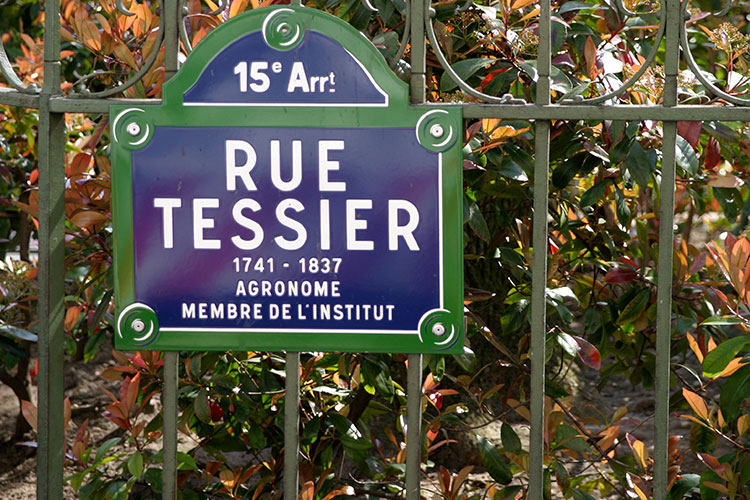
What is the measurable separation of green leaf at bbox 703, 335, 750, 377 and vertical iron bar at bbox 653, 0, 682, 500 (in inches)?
7.9

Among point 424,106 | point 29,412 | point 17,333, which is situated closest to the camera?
point 424,106


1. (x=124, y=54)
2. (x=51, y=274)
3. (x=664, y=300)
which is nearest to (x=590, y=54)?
(x=664, y=300)

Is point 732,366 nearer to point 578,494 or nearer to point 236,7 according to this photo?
point 578,494

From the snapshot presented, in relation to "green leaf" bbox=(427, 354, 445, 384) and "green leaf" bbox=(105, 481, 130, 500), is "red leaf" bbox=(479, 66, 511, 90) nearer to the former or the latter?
"green leaf" bbox=(427, 354, 445, 384)

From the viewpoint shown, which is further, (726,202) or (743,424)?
(726,202)

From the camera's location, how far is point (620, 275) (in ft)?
8.30

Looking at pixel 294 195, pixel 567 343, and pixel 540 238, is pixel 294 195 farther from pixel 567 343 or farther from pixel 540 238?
pixel 567 343

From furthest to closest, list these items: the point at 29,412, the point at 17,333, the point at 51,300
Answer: the point at 17,333 → the point at 29,412 → the point at 51,300

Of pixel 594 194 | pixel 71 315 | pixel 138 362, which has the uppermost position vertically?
pixel 594 194

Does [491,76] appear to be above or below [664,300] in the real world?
above

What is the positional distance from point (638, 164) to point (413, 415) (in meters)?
0.86

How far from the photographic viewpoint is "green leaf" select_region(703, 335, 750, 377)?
2.17 meters

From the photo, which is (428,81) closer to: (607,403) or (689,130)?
(689,130)

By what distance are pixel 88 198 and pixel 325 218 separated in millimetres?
824
